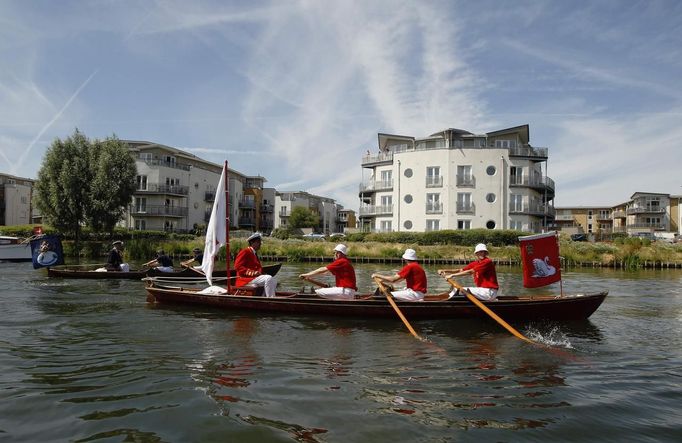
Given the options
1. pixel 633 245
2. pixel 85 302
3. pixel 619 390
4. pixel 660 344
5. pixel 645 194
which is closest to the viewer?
pixel 619 390

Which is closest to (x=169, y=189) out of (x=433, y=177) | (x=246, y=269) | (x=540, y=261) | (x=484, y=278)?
(x=433, y=177)

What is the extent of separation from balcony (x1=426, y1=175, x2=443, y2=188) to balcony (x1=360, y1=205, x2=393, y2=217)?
18.4 ft

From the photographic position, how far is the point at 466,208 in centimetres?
5769

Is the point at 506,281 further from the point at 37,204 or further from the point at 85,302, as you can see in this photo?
the point at 37,204

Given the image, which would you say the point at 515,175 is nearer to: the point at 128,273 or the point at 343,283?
the point at 128,273

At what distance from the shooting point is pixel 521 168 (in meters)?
58.3

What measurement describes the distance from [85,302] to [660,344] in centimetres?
1683

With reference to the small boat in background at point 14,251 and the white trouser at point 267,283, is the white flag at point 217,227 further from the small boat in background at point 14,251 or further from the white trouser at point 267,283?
the small boat in background at point 14,251

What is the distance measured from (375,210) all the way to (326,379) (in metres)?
54.1

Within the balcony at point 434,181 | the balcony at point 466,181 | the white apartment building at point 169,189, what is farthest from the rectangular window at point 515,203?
the white apartment building at point 169,189

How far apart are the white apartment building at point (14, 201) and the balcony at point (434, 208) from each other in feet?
215

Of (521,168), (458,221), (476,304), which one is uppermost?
(521,168)

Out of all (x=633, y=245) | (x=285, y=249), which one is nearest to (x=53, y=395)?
(x=285, y=249)

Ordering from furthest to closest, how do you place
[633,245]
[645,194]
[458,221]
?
[645,194] → [458,221] → [633,245]
